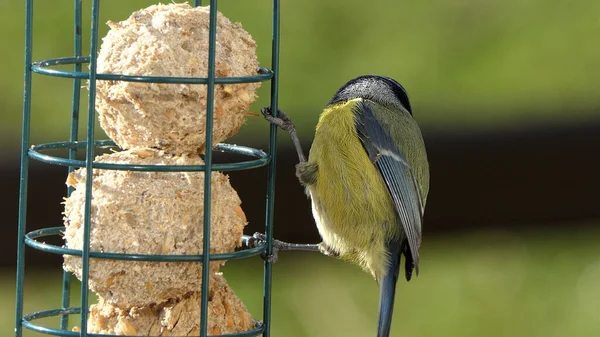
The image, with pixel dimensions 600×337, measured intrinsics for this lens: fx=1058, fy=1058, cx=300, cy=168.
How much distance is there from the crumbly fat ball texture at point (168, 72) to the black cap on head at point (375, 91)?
1.23m

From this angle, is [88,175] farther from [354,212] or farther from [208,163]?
[354,212]

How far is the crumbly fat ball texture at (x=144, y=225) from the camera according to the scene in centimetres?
307

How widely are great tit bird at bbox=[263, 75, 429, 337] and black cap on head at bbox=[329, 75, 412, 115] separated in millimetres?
112

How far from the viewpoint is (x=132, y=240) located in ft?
→ 10.0

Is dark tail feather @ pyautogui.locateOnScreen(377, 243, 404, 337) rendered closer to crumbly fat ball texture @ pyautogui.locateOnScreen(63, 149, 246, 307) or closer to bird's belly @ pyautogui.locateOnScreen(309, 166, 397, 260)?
bird's belly @ pyautogui.locateOnScreen(309, 166, 397, 260)

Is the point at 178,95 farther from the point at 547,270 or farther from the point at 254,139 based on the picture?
the point at 547,270

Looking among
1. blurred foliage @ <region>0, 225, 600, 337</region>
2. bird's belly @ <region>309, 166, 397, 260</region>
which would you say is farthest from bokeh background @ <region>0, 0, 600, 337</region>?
bird's belly @ <region>309, 166, 397, 260</region>

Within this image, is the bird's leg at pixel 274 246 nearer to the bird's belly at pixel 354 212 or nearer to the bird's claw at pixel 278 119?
the bird's belly at pixel 354 212

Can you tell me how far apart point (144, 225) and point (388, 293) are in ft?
4.58

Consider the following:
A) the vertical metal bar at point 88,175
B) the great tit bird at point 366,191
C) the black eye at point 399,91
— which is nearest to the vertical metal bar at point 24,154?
the vertical metal bar at point 88,175

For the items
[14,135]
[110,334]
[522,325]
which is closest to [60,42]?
[14,135]

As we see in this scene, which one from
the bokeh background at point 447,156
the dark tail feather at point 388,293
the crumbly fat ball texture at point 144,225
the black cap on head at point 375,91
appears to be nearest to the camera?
the crumbly fat ball texture at point 144,225

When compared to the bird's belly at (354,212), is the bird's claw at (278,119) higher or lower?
higher

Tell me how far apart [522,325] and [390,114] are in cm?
227
